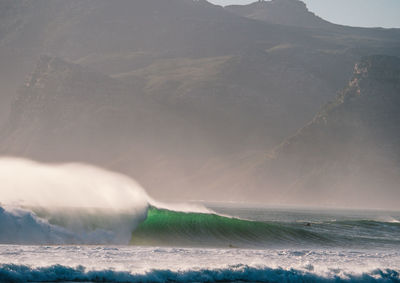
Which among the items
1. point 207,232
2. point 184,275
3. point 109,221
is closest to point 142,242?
point 109,221

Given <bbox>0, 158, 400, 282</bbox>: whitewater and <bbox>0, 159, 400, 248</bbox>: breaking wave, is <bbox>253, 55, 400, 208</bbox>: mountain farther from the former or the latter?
<bbox>0, 159, 400, 248</bbox>: breaking wave

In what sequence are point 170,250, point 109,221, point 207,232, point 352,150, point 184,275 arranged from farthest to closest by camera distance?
point 352,150 → point 207,232 → point 109,221 → point 170,250 → point 184,275

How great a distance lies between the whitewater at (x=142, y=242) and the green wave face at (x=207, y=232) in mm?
54

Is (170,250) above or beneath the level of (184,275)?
above

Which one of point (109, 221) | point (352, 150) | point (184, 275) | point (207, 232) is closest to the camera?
point (184, 275)

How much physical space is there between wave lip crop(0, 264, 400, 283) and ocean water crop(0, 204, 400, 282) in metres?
0.03

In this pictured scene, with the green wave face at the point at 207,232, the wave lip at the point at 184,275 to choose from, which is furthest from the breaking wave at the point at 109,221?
the wave lip at the point at 184,275

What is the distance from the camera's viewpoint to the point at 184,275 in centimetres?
1817

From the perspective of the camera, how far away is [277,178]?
527ft

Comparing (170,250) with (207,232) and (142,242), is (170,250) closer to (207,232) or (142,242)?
(142,242)

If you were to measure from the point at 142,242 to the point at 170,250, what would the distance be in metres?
4.95

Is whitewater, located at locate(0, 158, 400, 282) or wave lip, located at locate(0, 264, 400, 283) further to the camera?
whitewater, located at locate(0, 158, 400, 282)

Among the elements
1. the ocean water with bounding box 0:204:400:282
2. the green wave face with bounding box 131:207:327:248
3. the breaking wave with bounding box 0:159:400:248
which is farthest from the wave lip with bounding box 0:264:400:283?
the green wave face with bounding box 131:207:327:248

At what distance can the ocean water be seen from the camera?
58.9 feet
